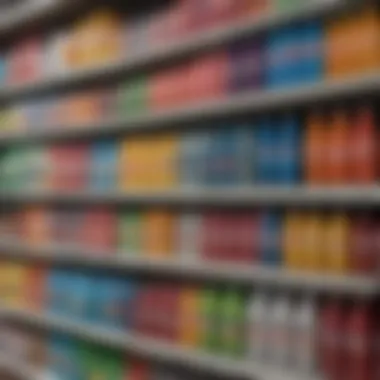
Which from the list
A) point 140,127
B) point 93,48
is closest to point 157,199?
point 140,127

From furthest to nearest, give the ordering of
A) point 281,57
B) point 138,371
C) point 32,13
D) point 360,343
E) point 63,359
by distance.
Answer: point 32,13 → point 63,359 → point 138,371 → point 281,57 → point 360,343

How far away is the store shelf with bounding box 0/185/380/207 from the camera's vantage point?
243cm

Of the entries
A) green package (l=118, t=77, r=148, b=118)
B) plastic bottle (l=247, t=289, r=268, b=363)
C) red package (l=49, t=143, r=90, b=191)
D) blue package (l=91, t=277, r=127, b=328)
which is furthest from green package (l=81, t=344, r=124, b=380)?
green package (l=118, t=77, r=148, b=118)

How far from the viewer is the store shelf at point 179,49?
2.59m

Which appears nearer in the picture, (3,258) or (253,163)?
(253,163)

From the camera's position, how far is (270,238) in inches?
108

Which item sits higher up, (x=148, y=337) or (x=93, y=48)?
(x=93, y=48)

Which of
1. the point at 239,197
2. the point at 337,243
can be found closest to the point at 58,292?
the point at 239,197

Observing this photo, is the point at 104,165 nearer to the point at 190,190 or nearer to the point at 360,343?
the point at 190,190

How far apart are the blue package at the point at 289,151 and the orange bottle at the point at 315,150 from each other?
4cm

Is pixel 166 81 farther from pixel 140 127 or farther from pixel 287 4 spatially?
pixel 287 4

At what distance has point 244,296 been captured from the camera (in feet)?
9.44

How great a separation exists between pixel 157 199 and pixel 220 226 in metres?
0.41

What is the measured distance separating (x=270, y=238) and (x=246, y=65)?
603mm
